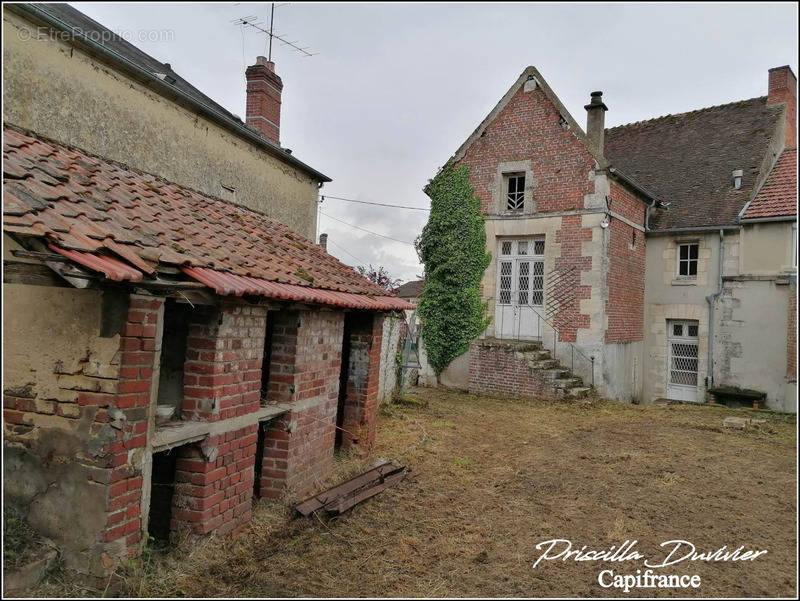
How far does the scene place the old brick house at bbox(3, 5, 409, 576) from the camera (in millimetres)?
3686

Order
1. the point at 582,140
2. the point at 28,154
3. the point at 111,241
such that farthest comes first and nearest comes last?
the point at 582,140 < the point at 28,154 < the point at 111,241

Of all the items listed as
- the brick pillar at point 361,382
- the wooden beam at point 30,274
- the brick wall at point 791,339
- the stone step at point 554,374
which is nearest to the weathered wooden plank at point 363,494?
the brick pillar at point 361,382

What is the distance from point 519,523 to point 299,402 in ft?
8.76

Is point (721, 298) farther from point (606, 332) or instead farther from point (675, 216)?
point (606, 332)

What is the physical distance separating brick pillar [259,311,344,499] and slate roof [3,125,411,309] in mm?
566

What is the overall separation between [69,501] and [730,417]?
10.5 m

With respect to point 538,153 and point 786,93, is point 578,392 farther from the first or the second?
point 786,93

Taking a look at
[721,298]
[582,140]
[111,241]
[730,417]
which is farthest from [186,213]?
[721,298]

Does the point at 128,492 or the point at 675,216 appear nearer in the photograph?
the point at 128,492

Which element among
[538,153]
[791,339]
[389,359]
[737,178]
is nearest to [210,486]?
[389,359]

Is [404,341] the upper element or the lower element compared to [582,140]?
lower

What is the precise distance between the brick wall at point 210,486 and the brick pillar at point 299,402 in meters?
0.76

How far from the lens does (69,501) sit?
3721 mm

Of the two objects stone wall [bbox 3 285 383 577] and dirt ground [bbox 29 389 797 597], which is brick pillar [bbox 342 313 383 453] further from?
stone wall [bbox 3 285 383 577]
